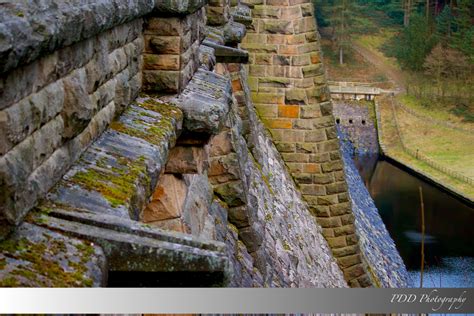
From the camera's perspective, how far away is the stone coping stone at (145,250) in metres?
2.77

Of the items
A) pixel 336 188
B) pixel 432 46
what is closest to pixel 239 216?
pixel 336 188

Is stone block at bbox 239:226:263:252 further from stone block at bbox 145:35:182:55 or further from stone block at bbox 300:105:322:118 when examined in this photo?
stone block at bbox 300:105:322:118

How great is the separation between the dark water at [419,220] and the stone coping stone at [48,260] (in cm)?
2014

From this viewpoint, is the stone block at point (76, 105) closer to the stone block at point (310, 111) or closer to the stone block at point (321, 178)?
the stone block at point (310, 111)

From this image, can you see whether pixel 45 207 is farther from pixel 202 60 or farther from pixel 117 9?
pixel 202 60

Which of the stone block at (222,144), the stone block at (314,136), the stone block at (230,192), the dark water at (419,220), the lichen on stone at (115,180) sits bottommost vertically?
the dark water at (419,220)

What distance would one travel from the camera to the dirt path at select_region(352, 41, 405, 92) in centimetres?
4738

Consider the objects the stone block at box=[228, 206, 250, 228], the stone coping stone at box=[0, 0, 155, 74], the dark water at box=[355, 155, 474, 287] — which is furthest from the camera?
the dark water at box=[355, 155, 474, 287]

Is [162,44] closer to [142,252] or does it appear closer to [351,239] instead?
[142,252]

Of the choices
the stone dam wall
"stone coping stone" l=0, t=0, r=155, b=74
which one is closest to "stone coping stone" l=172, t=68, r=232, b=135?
the stone dam wall

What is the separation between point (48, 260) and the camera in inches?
99.9

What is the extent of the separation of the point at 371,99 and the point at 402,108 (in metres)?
5.35

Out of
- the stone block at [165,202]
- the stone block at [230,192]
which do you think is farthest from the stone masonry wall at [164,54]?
the stone block at [230,192]

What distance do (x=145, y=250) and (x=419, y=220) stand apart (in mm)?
29481
